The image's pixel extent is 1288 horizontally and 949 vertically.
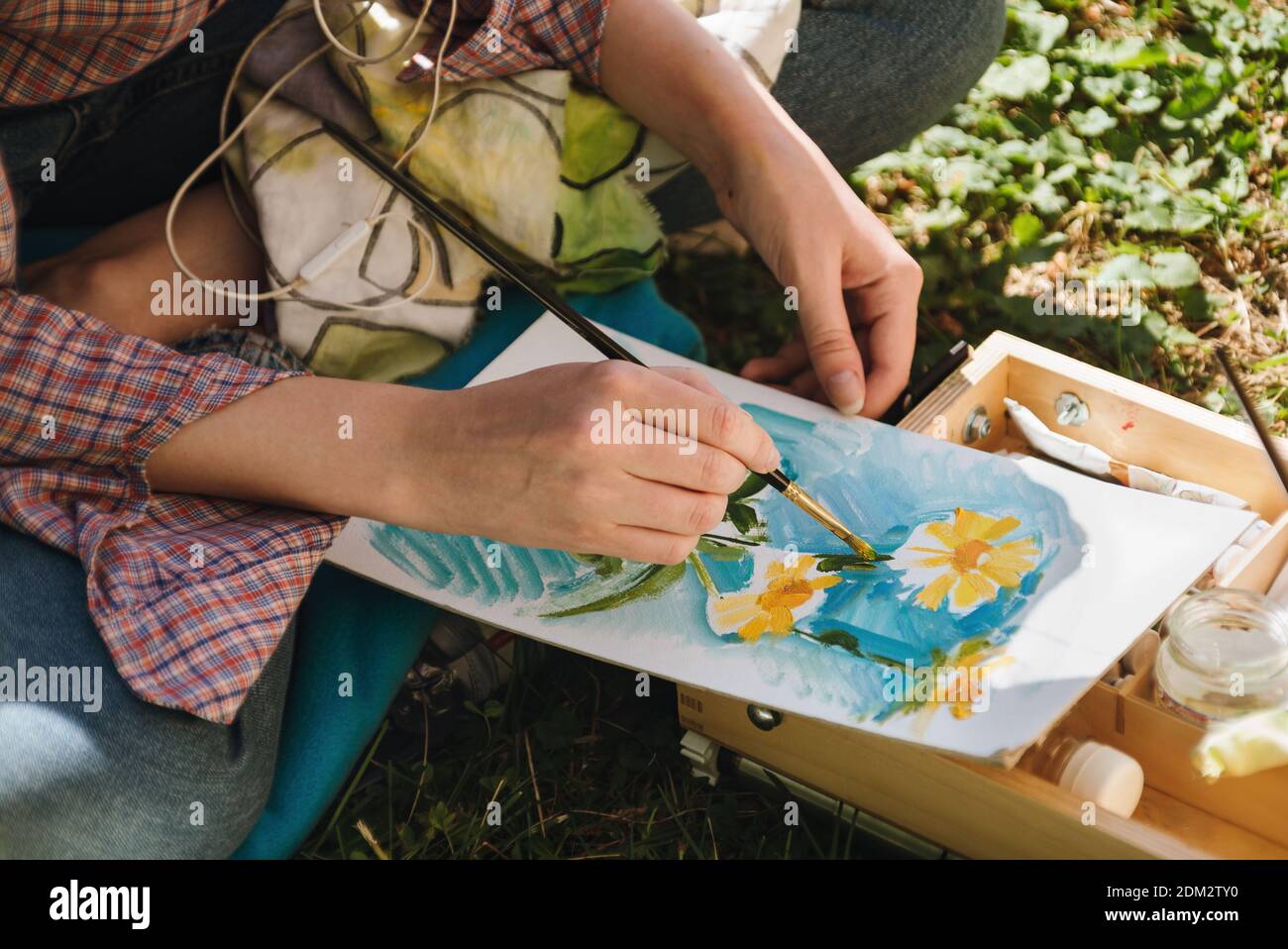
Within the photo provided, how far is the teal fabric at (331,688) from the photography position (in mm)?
1109

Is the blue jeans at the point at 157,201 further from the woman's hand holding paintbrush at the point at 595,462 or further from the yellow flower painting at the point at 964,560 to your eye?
the yellow flower painting at the point at 964,560

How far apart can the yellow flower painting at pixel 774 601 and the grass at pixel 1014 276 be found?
→ 0.26m

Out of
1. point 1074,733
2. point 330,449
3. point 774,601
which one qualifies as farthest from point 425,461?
point 1074,733

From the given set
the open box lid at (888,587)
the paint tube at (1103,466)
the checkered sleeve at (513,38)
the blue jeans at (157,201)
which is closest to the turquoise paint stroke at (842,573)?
Answer: the open box lid at (888,587)

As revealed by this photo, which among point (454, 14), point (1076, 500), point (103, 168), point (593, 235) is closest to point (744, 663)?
point (1076, 500)

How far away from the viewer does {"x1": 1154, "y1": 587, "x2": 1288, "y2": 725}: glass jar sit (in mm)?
916

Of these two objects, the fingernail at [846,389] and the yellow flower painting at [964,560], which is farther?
the fingernail at [846,389]

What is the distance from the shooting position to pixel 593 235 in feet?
4.35

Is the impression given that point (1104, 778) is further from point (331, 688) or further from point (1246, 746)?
point (331, 688)

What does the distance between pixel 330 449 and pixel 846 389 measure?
0.48m

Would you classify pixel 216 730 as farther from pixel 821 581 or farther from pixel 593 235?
pixel 593 235

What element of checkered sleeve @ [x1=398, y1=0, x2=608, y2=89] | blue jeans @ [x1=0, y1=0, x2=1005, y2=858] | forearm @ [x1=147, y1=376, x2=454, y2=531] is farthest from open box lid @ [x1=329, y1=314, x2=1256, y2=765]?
checkered sleeve @ [x1=398, y1=0, x2=608, y2=89]

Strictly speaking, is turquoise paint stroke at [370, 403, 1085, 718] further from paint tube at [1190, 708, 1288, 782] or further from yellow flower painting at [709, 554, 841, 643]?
paint tube at [1190, 708, 1288, 782]
